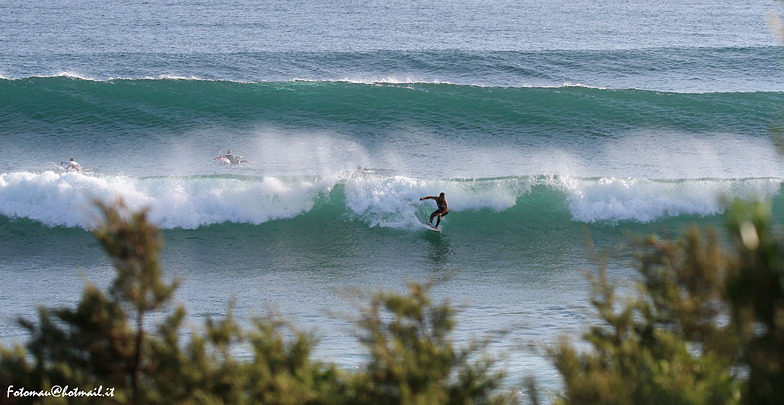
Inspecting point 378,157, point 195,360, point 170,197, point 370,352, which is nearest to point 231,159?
point 170,197

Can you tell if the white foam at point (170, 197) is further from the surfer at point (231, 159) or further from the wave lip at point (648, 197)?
the wave lip at point (648, 197)

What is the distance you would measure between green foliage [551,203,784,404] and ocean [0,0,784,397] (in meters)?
0.85

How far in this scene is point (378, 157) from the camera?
68.0 ft

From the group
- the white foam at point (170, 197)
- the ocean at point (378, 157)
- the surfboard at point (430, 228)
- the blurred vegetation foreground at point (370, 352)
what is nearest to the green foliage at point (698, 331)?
the blurred vegetation foreground at point (370, 352)

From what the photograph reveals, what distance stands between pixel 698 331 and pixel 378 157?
15615mm

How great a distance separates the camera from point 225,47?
111 feet

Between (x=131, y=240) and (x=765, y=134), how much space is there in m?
21.9

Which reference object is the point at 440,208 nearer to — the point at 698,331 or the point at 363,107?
the point at 363,107

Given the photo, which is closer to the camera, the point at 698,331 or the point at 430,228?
the point at 698,331

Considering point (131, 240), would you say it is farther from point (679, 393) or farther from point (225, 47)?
point (225, 47)

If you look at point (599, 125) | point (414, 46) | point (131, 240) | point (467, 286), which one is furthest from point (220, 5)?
point (131, 240)

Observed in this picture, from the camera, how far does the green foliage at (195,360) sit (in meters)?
5.23

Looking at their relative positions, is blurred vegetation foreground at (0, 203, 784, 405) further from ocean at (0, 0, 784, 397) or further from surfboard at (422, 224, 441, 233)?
surfboard at (422, 224, 441, 233)

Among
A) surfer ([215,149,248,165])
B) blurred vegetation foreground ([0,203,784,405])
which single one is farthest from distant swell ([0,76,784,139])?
blurred vegetation foreground ([0,203,784,405])
